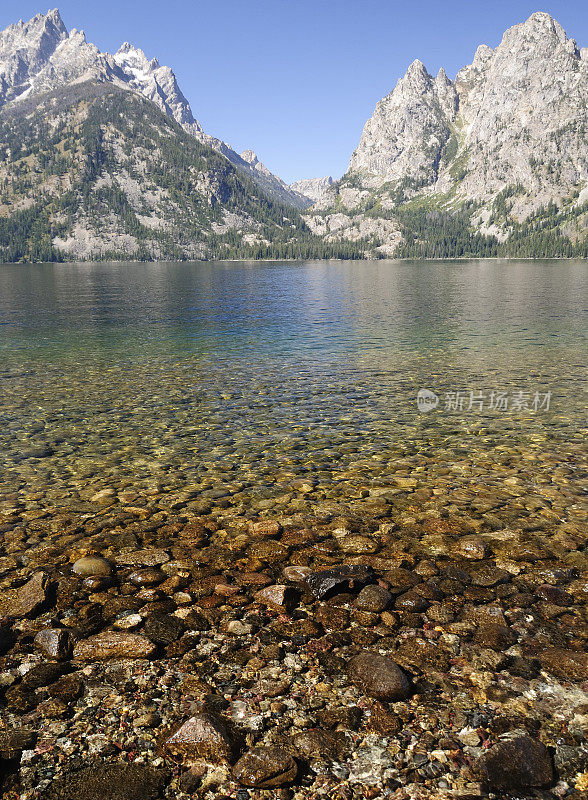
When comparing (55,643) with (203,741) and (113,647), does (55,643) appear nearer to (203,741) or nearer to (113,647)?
(113,647)

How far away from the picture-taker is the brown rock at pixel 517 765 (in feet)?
18.7

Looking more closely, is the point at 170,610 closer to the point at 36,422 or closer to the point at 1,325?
the point at 36,422

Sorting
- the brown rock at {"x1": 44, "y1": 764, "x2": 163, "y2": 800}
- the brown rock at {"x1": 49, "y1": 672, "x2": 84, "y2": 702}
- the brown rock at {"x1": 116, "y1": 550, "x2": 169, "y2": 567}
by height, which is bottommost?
the brown rock at {"x1": 116, "y1": 550, "x2": 169, "y2": 567}

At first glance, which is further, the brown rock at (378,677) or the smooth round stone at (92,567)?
the smooth round stone at (92,567)

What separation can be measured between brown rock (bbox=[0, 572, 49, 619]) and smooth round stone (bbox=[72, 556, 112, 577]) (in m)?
0.69

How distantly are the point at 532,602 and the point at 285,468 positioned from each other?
9320 mm

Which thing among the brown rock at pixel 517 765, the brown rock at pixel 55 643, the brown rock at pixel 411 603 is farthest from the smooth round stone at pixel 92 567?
the brown rock at pixel 517 765

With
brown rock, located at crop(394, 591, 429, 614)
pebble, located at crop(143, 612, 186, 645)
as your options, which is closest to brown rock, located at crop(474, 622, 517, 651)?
brown rock, located at crop(394, 591, 429, 614)

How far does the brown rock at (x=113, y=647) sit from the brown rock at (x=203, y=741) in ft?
6.50

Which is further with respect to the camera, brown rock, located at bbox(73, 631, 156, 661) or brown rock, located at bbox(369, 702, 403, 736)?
brown rock, located at bbox(73, 631, 156, 661)

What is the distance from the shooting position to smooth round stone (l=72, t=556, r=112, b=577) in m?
10.6

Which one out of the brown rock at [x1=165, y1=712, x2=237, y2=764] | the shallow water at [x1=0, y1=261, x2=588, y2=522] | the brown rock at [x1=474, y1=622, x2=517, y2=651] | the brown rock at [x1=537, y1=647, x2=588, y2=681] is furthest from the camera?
the shallow water at [x1=0, y1=261, x2=588, y2=522]

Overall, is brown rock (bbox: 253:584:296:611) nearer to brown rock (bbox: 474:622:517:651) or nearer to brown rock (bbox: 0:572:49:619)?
brown rock (bbox: 474:622:517:651)

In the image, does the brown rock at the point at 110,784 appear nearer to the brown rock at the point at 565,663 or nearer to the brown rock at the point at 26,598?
the brown rock at the point at 26,598
